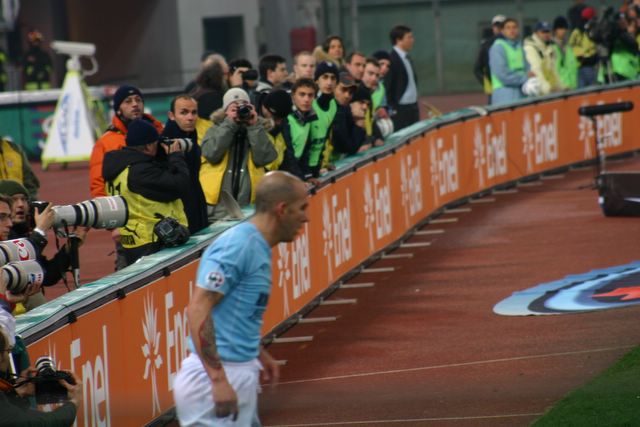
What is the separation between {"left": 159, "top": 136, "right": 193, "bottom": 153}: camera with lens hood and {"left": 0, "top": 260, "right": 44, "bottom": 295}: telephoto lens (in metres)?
3.20

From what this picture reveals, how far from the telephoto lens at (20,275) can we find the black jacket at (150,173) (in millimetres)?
2809

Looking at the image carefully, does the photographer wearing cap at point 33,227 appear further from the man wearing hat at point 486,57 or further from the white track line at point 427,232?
the man wearing hat at point 486,57

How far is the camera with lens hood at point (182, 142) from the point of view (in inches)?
429

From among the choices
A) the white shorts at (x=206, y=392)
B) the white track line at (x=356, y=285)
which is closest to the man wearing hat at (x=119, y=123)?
the white track line at (x=356, y=285)

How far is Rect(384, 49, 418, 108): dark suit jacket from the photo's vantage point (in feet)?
68.5

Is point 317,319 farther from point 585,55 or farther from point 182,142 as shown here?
point 585,55

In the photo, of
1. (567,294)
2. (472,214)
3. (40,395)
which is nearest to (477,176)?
(472,214)

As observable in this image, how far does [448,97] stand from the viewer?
145ft

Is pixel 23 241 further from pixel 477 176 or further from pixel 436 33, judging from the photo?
pixel 436 33

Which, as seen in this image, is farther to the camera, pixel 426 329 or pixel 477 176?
pixel 477 176

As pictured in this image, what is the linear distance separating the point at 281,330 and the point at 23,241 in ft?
16.3

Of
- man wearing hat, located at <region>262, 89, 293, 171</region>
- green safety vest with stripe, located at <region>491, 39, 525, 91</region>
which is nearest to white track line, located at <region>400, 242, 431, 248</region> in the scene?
man wearing hat, located at <region>262, 89, 293, 171</region>

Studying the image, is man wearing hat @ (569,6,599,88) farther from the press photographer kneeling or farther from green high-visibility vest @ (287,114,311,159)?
the press photographer kneeling

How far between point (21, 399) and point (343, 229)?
8.76 meters
